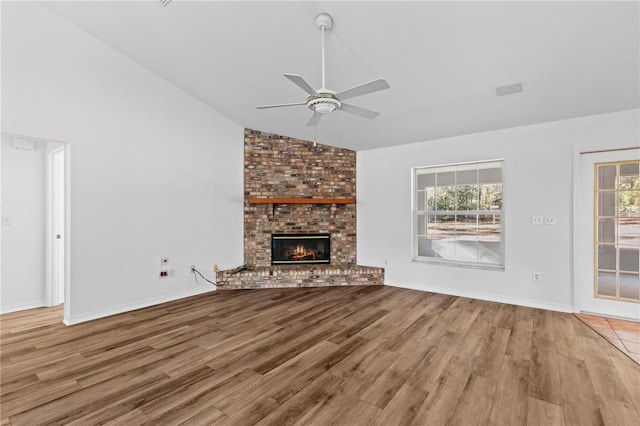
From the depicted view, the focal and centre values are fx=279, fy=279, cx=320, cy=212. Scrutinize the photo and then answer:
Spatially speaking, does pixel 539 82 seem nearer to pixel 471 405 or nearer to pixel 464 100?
pixel 464 100

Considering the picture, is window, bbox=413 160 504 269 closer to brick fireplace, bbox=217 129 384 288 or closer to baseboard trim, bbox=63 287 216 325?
brick fireplace, bbox=217 129 384 288

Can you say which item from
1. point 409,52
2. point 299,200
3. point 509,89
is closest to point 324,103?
point 409,52

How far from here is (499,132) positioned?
3986 mm

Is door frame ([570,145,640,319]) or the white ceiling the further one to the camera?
door frame ([570,145,640,319])

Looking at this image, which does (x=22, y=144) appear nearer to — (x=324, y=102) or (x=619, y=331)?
(x=324, y=102)

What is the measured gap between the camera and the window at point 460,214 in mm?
4191

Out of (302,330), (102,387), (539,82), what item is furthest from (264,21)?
(102,387)

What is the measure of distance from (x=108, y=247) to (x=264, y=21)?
10.2 feet

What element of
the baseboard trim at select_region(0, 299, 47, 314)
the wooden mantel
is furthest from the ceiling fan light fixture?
the baseboard trim at select_region(0, 299, 47, 314)

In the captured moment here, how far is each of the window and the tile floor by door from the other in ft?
3.62

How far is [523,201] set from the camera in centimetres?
383

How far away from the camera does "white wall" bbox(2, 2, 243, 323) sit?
9.46 feet

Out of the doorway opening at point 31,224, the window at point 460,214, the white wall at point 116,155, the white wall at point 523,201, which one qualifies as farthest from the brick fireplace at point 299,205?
the doorway opening at point 31,224

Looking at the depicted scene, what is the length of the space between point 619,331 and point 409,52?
144 inches
